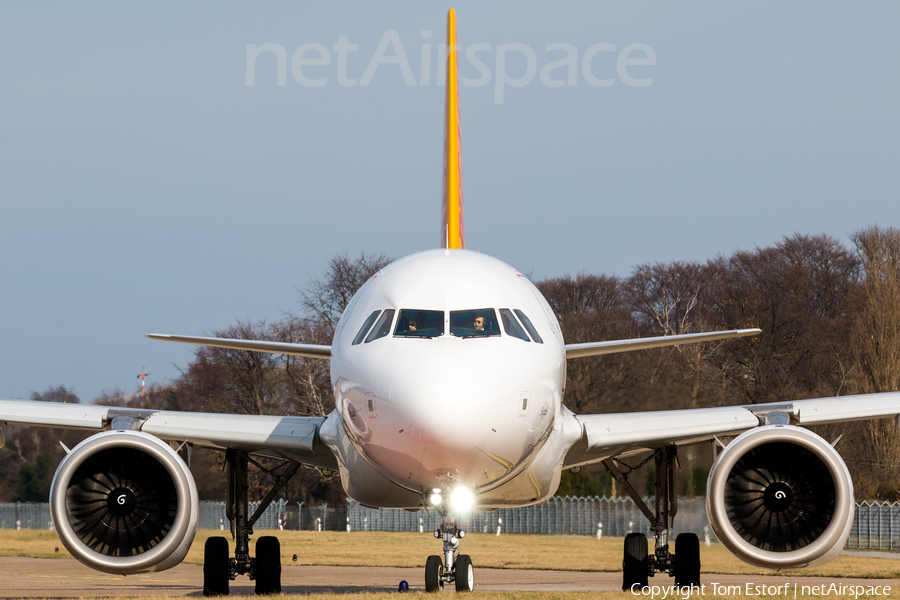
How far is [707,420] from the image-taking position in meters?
13.5

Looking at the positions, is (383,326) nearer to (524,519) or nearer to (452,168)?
(452,168)

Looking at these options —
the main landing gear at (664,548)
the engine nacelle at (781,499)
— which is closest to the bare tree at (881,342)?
the main landing gear at (664,548)

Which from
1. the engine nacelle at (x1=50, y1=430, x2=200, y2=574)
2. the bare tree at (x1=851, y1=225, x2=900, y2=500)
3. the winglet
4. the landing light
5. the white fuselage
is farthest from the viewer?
the bare tree at (x1=851, y1=225, x2=900, y2=500)

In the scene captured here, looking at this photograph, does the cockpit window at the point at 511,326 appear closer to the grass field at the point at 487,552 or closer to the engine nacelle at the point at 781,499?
the engine nacelle at the point at 781,499

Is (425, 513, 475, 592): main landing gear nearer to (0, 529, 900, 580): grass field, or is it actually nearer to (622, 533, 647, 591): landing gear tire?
(622, 533, 647, 591): landing gear tire

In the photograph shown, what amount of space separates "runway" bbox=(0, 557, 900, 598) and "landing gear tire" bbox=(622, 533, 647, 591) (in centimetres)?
102

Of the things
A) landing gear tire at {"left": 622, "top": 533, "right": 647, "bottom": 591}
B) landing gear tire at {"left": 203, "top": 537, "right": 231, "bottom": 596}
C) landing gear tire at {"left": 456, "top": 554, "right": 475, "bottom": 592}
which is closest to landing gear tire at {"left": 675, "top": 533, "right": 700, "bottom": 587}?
landing gear tire at {"left": 622, "top": 533, "right": 647, "bottom": 591}

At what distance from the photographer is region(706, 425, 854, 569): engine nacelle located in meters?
11.3

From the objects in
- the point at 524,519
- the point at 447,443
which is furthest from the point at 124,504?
the point at 524,519

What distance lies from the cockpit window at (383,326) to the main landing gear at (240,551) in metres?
4.46

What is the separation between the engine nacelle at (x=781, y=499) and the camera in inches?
445

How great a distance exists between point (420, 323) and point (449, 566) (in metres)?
2.81

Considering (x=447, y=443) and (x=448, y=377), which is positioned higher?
(x=448, y=377)

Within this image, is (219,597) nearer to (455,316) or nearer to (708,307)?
(455,316)
